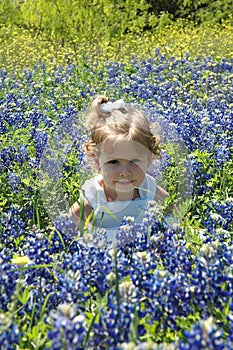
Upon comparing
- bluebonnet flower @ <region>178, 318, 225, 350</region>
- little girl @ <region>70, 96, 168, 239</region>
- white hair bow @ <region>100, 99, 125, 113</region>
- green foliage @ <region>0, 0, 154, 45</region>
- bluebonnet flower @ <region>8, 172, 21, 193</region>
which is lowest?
green foliage @ <region>0, 0, 154, 45</region>

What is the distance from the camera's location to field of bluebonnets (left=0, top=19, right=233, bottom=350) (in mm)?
1940

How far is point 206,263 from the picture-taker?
213cm

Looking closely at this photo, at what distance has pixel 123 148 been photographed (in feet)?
10.8

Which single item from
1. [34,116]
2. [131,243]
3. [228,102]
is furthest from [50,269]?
[228,102]

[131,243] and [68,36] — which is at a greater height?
[131,243]

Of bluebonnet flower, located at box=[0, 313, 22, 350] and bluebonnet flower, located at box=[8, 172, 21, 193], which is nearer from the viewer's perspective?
bluebonnet flower, located at box=[0, 313, 22, 350]

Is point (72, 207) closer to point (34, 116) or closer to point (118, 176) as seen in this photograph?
point (118, 176)

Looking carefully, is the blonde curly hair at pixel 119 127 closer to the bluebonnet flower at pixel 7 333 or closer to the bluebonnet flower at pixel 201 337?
the bluebonnet flower at pixel 7 333

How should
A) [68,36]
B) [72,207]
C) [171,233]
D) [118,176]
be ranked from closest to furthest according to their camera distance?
[171,233]
[118,176]
[72,207]
[68,36]

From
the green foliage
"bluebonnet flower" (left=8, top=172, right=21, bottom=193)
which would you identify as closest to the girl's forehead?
"bluebonnet flower" (left=8, top=172, right=21, bottom=193)

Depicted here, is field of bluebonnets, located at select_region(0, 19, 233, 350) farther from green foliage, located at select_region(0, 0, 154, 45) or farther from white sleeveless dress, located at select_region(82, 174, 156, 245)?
green foliage, located at select_region(0, 0, 154, 45)

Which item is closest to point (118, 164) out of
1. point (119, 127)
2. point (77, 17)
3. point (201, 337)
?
point (119, 127)

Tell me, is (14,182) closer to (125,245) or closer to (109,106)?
(109,106)

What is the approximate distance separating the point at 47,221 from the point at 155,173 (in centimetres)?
73
